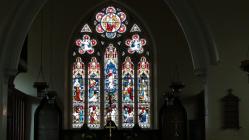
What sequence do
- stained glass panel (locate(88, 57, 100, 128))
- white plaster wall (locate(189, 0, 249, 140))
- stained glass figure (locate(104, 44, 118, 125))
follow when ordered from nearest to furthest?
1. white plaster wall (locate(189, 0, 249, 140))
2. stained glass panel (locate(88, 57, 100, 128))
3. stained glass figure (locate(104, 44, 118, 125))

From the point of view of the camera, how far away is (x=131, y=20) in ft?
70.2

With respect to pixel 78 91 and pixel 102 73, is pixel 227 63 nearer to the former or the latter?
pixel 102 73

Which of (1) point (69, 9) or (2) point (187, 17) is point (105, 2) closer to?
(1) point (69, 9)

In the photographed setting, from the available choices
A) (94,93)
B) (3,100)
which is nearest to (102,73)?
(94,93)

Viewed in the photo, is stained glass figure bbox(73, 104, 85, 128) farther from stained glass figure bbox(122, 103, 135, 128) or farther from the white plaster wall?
the white plaster wall

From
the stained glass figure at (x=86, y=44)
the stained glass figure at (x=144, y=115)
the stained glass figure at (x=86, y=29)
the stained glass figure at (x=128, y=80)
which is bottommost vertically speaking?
the stained glass figure at (x=144, y=115)

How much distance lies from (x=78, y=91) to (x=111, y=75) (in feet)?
4.81

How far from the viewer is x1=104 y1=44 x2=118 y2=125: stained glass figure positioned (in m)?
21.0

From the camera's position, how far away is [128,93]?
21.2 meters

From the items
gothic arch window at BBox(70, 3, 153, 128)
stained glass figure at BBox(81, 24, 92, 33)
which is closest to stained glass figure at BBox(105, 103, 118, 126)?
gothic arch window at BBox(70, 3, 153, 128)

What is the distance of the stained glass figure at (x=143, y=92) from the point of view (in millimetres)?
20875

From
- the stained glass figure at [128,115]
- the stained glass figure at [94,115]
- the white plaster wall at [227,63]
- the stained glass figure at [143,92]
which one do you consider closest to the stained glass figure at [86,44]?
the stained glass figure at [143,92]

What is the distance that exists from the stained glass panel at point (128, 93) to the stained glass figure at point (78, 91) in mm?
1638

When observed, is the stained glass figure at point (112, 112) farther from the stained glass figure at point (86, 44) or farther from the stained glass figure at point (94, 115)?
the stained glass figure at point (86, 44)
